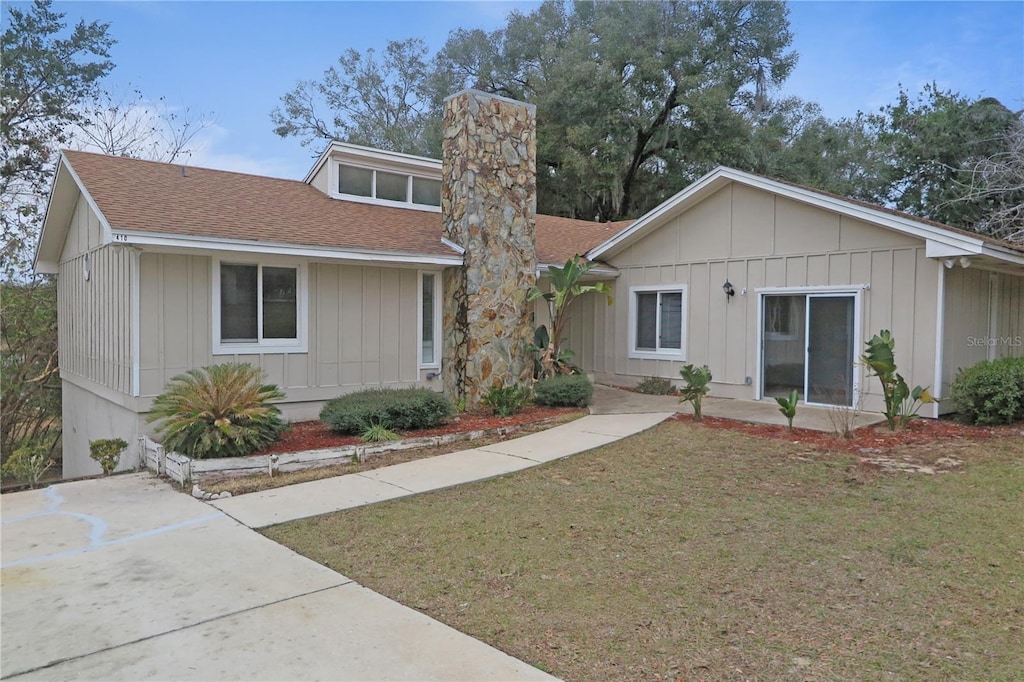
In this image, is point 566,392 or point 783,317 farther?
point 783,317

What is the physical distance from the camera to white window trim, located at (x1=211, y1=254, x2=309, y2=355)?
974 centimetres

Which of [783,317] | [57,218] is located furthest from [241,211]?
[783,317]

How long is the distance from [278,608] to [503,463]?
4111 millimetres

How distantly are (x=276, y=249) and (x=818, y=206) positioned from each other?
898 centimetres

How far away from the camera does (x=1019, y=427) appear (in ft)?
31.9

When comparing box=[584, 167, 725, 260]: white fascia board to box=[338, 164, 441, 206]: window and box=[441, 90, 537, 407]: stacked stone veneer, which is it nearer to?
box=[441, 90, 537, 407]: stacked stone veneer

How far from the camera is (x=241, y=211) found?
10711mm

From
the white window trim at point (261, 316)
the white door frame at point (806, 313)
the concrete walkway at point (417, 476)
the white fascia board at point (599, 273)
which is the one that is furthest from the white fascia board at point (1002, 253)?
the white window trim at point (261, 316)

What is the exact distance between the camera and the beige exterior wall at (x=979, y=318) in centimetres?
1068

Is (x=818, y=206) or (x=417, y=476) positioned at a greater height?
(x=818, y=206)

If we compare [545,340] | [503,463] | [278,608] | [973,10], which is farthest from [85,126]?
[973,10]

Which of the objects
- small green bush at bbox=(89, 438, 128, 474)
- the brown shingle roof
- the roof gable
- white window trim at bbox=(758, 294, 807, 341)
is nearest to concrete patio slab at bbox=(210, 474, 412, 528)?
small green bush at bbox=(89, 438, 128, 474)

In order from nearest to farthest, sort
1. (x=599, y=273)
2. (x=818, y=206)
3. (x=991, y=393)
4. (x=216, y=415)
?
(x=216, y=415)
(x=991, y=393)
(x=818, y=206)
(x=599, y=273)

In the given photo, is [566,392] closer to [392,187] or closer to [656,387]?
[656,387]
